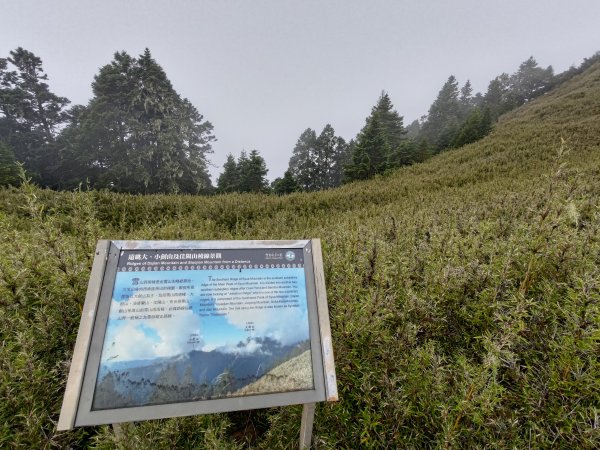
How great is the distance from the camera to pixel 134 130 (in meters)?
24.8

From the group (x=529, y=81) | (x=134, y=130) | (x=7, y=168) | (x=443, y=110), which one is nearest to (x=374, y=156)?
(x=134, y=130)

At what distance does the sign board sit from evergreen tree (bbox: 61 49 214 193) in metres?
24.5

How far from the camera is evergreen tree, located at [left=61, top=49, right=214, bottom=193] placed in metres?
24.6

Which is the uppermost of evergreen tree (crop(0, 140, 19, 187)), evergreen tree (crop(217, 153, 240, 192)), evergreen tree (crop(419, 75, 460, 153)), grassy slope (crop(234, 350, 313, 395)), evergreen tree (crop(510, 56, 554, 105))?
evergreen tree (crop(510, 56, 554, 105))

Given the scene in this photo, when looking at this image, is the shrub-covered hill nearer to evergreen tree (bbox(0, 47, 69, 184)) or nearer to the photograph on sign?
the photograph on sign

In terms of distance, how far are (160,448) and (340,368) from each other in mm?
1483

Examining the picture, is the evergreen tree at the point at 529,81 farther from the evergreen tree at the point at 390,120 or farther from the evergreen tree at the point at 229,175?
the evergreen tree at the point at 229,175

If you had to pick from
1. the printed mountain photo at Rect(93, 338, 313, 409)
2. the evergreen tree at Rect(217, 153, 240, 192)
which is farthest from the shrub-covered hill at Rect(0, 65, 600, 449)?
the evergreen tree at Rect(217, 153, 240, 192)

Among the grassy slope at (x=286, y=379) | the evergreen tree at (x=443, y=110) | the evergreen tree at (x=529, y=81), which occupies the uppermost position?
the evergreen tree at (x=529, y=81)

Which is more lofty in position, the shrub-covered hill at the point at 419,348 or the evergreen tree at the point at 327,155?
the evergreen tree at the point at 327,155

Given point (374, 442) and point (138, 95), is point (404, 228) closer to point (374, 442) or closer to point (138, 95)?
point (374, 442)

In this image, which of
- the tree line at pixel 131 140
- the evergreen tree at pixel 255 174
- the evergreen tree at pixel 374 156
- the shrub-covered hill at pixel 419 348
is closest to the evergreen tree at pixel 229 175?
the tree line at pixel 131 140

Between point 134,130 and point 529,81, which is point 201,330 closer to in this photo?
point 134,130

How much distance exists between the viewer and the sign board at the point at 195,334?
1.73 meters
